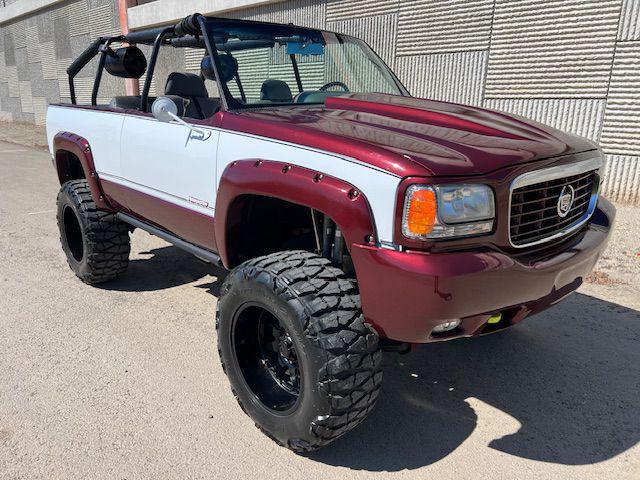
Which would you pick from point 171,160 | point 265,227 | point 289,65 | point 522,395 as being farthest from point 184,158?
point 522,395

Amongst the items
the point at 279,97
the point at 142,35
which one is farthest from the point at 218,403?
the point at 142,35

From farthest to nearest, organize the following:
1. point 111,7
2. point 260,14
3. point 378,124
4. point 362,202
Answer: point 111,7 → point 260,14 → point 378,124 → point 362,202

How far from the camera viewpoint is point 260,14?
10.9 meters

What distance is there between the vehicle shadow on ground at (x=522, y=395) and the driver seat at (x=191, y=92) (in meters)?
1.95

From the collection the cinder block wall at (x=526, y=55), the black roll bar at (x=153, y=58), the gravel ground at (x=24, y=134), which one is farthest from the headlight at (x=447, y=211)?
the gravel ground at (x=24, y=134)

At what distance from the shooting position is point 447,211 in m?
1.97

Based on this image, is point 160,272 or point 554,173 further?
point 160,272

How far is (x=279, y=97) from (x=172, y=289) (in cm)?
193

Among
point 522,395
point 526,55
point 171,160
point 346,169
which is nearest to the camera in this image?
point 346,169

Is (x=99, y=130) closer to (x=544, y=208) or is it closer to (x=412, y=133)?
(x=412, y=133)

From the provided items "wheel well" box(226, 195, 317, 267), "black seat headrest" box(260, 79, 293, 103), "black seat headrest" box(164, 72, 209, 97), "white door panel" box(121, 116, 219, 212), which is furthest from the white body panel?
"wheel well" box(226, 195, 317, 267)

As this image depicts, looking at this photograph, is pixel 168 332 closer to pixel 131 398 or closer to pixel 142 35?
pixel 131 398

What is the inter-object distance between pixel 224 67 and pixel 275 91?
409 millimetres

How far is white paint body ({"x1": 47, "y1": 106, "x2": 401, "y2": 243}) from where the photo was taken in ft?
6.64
